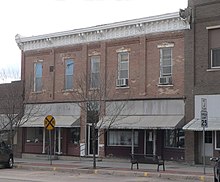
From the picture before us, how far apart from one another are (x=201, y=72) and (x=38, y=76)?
508 inches

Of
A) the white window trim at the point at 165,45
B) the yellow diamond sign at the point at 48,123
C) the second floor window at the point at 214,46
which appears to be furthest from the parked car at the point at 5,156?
the second floor window at the point at 214,46

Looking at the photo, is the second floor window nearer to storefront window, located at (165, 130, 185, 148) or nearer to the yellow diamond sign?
storefront window, located at (165, 130, 185, 148)

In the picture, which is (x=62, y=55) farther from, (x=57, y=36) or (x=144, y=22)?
(x=144, y=22)

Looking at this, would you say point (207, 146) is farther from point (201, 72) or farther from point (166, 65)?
point (166, 65)

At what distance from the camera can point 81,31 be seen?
31.4 meters

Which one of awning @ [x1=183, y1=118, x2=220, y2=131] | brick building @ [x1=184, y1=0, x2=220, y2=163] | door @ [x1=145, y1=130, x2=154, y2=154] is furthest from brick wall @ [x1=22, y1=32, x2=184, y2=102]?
door @ [x1=145, y1=130, x2=154, y2=154]

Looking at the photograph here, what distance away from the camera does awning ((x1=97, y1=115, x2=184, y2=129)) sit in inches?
1032

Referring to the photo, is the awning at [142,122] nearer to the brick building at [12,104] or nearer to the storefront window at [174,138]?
the storefront window at [174,138]

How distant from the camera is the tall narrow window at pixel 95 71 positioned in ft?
101

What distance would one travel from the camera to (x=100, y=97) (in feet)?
92.7

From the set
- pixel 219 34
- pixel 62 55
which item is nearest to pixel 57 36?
pixel 62 55

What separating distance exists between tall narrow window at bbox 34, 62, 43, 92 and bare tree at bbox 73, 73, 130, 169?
3.56 meters

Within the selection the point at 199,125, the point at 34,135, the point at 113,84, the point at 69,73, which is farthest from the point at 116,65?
the point at 34,135

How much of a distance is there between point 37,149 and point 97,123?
6955mm
